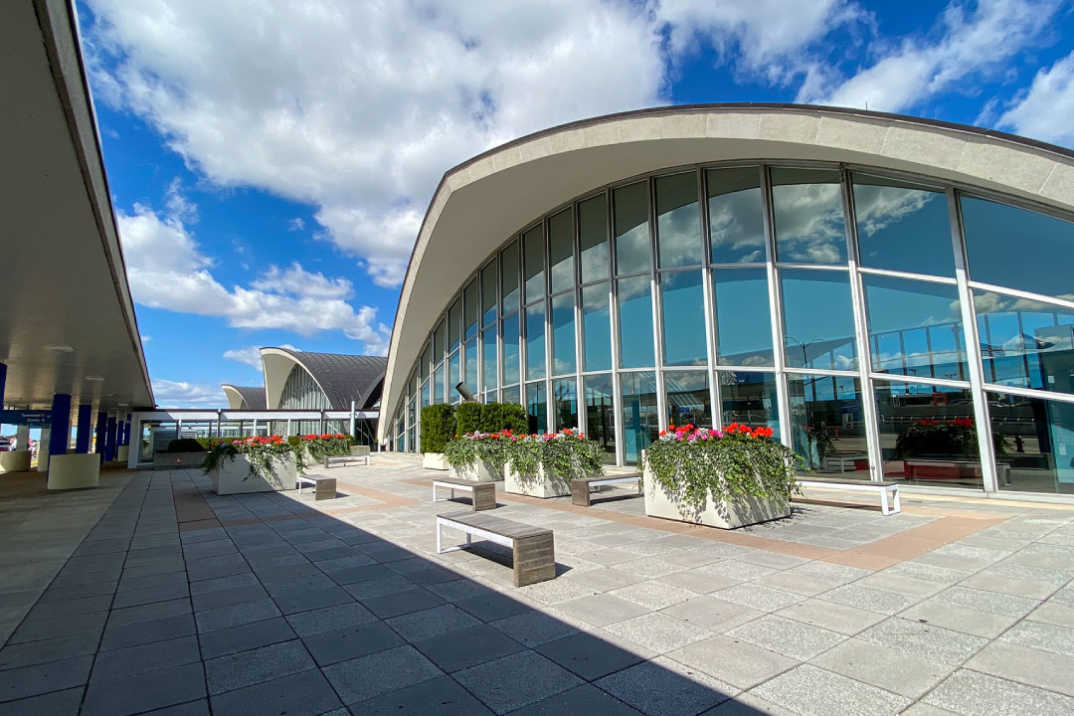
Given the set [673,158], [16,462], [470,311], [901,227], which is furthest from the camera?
[16,462]

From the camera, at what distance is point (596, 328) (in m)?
15.3

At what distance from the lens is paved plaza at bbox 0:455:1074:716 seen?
9.95 feet

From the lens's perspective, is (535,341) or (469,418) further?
(535,341)

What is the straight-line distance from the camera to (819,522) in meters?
7.55

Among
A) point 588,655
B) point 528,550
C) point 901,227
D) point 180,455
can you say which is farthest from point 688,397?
point 180,455

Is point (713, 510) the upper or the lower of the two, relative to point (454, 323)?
lower

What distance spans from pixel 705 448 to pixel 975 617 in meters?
3.81

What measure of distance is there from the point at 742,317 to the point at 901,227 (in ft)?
11.0

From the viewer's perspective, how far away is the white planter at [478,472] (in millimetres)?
14320

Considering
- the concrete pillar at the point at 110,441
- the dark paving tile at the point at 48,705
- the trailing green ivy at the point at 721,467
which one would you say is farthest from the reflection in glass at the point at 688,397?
the concrete pillar at the point at 110,441

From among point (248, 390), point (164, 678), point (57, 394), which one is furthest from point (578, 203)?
point (248, 390)

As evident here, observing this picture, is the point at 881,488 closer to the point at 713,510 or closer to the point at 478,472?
the point at 713,510

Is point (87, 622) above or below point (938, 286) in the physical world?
below

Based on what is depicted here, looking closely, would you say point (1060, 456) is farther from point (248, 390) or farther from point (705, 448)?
point (248, 390)
